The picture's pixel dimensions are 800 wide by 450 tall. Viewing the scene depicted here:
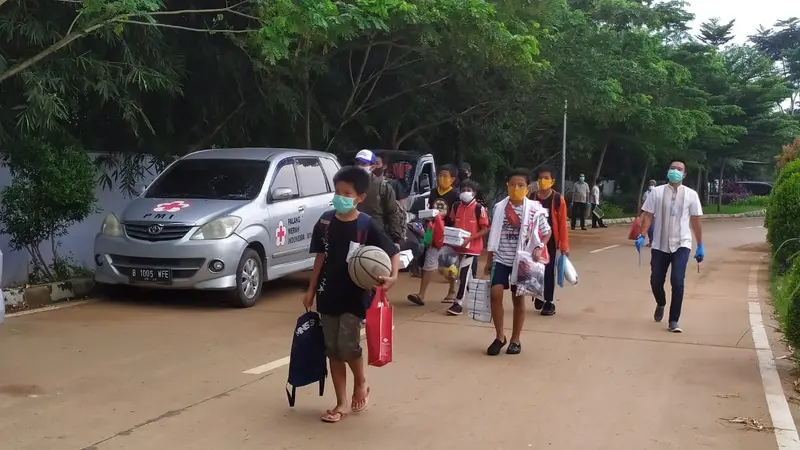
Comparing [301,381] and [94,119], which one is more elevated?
[94,119]

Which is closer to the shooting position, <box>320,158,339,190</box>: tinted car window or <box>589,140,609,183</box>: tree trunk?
<box>320,158,339,190</box>: tinted car window

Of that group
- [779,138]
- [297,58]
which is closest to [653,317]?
[297,58]

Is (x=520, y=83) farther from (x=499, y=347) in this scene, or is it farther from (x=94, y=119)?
(x=499, y=347)

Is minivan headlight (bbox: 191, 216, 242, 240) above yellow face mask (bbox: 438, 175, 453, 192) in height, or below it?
below

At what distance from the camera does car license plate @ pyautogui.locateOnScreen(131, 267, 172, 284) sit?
996 centimetres

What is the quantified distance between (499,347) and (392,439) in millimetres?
2714

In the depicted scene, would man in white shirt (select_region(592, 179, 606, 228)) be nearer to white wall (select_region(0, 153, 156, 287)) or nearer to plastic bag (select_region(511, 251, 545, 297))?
white wall (select_region(0, 153, 156, 287))

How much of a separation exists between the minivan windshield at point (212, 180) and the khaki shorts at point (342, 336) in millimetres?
5246

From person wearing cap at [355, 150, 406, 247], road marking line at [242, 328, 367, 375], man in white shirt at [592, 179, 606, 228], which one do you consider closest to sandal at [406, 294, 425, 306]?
person wearing cap at [355, 150, 406, 247]

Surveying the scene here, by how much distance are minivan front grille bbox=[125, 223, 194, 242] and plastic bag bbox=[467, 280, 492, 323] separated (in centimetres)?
370

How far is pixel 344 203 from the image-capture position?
5699 mm

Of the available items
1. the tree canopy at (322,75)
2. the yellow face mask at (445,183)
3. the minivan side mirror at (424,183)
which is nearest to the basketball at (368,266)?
the tree canopy at (322,75)

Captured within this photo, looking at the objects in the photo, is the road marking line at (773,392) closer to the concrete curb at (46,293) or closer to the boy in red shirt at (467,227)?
the boy in red shirt at (467,227)

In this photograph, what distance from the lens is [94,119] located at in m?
12.9
